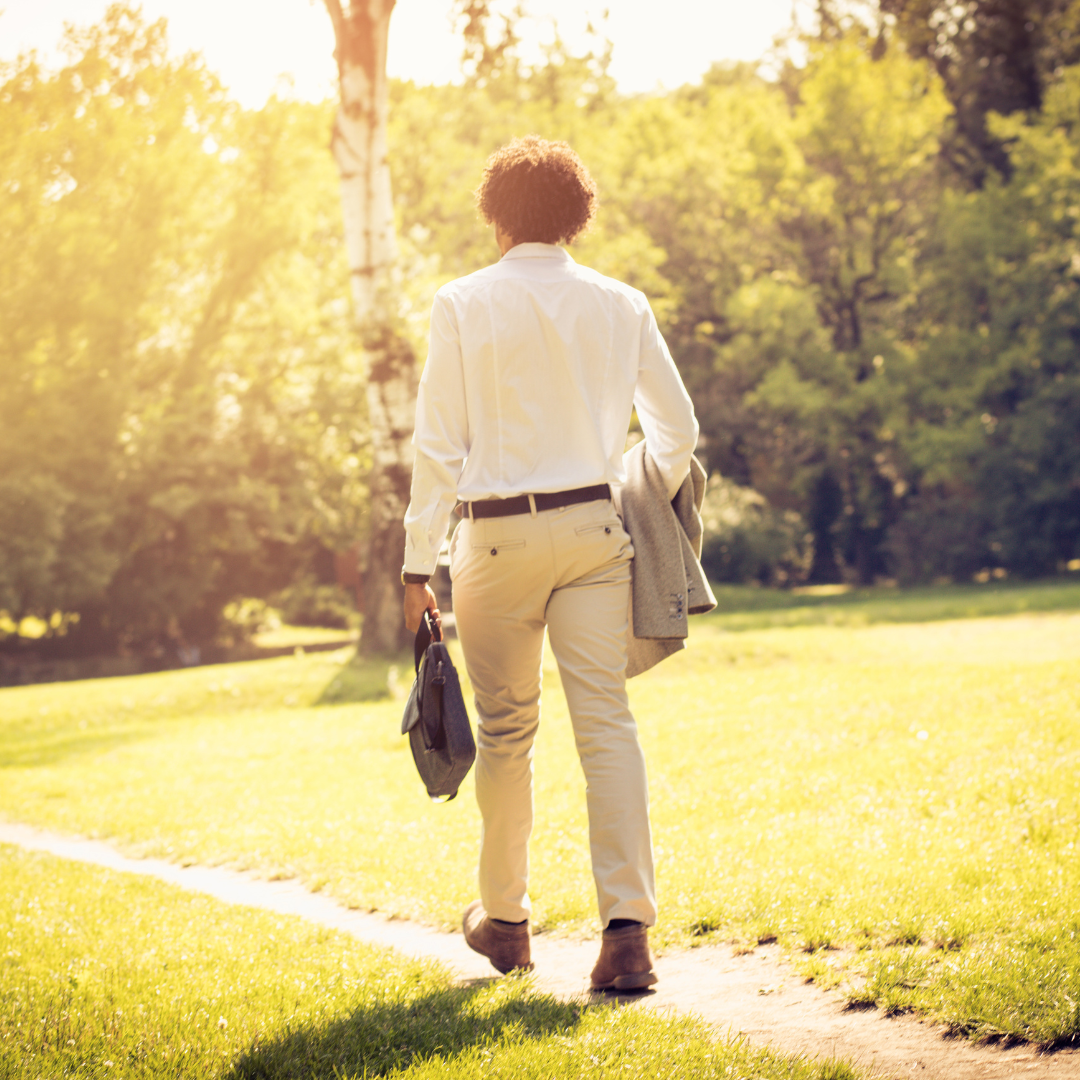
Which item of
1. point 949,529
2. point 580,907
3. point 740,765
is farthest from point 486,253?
point 580,907

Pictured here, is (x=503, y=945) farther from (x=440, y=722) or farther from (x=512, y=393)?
(x=512, y=393)

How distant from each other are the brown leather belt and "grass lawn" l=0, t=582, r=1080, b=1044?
1.58 m

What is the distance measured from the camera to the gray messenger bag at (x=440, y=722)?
11.7ft

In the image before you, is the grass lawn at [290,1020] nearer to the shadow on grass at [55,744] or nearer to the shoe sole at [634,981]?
the shoe sole at [634,981]

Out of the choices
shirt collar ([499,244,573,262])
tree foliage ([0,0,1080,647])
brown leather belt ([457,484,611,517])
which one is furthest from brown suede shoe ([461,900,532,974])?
tree foliage ([0,0,1080,647])

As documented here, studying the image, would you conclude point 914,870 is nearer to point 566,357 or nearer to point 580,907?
point 580,907

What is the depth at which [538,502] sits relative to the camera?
134 inches

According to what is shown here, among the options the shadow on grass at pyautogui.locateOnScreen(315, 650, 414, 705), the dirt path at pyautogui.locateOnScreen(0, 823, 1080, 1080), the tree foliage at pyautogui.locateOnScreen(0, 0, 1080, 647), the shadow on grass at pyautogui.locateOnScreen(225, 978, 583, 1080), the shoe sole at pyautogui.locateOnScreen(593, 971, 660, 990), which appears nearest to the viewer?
the dirt path at pyautogui.locateOnScreen(0, 823, 1080, 1080)

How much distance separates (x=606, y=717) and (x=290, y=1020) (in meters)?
1.25

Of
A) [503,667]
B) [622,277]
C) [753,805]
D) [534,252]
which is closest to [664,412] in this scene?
[534,252]

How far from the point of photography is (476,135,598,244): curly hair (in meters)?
3.58

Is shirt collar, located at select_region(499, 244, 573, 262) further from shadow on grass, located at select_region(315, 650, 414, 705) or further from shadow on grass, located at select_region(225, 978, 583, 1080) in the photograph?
shadow on grass, located at select_region(315, 650, 414, 705)

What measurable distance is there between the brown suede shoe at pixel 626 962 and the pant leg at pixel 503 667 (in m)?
0.38

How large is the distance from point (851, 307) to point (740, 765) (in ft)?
82.0
